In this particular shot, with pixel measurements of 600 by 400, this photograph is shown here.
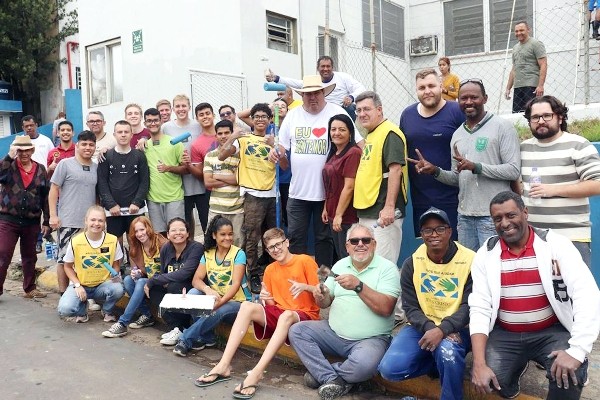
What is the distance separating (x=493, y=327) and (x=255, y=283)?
3.05m

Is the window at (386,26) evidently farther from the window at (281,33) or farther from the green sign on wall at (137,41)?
the green sign on wall at (137,41)

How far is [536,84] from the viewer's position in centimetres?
825

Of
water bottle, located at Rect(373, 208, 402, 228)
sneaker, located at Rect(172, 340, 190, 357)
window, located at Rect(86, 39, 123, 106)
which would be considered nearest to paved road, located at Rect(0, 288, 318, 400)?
sneaker, located at Rect(172, 340, 190, 357)

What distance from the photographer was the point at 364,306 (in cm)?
418

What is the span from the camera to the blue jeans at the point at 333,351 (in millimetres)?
4011

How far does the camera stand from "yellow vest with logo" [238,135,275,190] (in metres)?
5.93

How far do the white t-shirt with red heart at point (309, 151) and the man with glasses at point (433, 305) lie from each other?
1663mm

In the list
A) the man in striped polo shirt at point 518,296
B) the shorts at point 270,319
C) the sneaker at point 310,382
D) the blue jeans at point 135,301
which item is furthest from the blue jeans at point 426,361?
the blue jeans at point 135,301

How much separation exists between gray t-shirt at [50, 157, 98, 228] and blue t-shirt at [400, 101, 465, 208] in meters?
3.58

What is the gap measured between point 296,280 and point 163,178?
2.51 metres

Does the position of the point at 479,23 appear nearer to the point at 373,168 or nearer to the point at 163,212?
Answer: the point at 163,212

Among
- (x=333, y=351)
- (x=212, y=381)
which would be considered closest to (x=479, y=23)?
(x=333, y=351)

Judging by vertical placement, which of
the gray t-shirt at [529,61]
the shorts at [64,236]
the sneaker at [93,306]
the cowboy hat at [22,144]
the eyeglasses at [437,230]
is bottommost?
the sneaker at [93,306]

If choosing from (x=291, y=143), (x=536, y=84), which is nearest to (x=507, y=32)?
(x=536, y=84)
